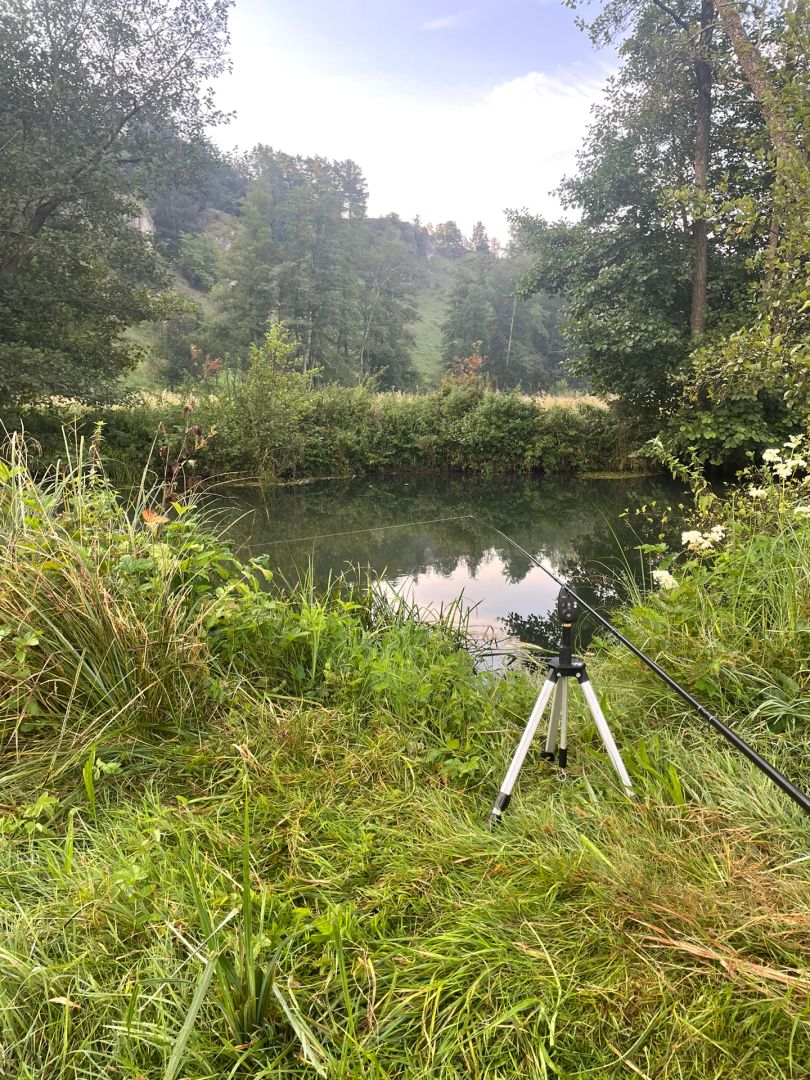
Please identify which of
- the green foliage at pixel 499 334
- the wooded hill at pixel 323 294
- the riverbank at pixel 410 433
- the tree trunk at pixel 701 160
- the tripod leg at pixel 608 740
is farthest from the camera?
the green foliage at pixel 499 334

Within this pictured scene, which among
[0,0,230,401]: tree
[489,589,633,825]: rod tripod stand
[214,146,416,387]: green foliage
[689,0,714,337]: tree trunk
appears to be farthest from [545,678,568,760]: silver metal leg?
[214,146,416,387]: green foliage

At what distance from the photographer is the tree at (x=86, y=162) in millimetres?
9766

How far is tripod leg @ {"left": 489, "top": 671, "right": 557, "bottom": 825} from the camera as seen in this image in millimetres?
1667

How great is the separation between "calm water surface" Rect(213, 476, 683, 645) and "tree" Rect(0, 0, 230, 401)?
14.0 feet

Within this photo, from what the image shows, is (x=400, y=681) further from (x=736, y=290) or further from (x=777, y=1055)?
(x=736, y=290)

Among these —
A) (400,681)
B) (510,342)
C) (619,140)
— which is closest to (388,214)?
(510,342)

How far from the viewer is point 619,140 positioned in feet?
43.2

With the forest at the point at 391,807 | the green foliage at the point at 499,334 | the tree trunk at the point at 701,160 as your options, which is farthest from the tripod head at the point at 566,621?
the green foliage at the point at 499,334

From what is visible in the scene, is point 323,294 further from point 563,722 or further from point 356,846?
point 356,846

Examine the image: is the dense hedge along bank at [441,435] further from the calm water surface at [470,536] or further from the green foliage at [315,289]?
the green foliage at [315,289]

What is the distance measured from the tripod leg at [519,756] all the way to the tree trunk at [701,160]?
12.7m

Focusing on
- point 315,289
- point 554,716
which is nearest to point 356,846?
point 554,716

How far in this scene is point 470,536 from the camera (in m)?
8.51

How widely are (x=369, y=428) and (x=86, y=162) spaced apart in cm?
774
